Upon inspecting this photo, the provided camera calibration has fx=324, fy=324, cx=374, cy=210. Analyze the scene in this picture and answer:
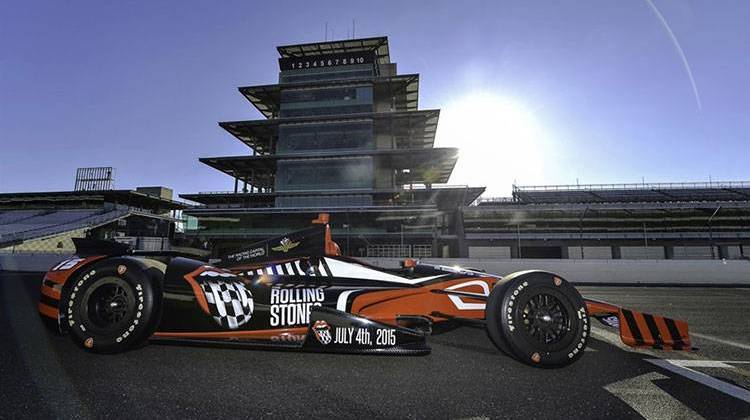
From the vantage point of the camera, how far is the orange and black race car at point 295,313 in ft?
8.98

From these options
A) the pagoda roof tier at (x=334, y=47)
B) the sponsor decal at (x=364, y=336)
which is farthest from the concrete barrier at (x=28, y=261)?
the pagoda roof tier at (x=334, y=47)

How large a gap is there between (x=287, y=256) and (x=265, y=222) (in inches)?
1535

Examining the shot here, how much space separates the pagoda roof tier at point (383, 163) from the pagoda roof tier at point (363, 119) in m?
4.39

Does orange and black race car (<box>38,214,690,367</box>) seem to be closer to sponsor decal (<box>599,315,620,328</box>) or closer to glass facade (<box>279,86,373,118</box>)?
sponsor decal (<box>599,315,620,328</box>)

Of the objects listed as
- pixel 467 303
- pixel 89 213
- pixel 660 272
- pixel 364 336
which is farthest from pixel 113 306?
pixel 89 213

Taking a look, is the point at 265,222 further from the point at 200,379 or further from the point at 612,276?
the point at 200,379

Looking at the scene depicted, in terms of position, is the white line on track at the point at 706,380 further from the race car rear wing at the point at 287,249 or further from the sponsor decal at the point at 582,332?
the race car rear wing at the point at 287,249

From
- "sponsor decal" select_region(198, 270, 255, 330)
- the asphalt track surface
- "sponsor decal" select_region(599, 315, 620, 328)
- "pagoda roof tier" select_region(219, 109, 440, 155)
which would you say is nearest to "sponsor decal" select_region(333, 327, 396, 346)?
the asphalt track surface

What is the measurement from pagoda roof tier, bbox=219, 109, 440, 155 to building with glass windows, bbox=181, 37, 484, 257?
0.49ft

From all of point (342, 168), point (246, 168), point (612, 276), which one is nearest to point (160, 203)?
point (246, 168)

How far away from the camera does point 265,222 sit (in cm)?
4038

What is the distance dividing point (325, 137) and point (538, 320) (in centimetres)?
4299

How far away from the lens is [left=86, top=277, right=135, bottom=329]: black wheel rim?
2861 millimetres

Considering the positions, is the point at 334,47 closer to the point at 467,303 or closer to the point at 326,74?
the point at 326,74
